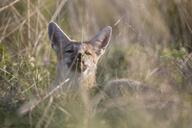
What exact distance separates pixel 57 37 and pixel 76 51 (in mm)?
520

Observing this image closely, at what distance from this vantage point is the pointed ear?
768 cm

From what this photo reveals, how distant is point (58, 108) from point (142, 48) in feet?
9.07

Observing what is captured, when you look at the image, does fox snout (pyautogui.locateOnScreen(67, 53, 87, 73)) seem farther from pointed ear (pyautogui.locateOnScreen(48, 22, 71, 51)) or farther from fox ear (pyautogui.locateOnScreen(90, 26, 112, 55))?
fox ear (pyautogui.locateOnScreen(90, 26, 112, 55))

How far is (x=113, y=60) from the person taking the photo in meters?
8.47

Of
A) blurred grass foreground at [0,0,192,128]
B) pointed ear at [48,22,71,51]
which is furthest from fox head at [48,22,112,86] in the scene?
blurred grass foreground at [0,0,192,128]

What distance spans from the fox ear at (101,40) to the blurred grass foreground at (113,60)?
0.37 ft

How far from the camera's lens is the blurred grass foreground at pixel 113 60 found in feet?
17.7

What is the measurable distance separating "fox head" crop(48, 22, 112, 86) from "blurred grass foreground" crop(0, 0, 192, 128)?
0.12 metres

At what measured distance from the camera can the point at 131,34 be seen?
9.04 m

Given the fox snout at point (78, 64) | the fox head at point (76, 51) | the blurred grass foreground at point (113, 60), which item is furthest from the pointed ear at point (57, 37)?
the fox snout at point (78, 64)

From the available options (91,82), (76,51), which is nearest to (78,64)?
(76,51)

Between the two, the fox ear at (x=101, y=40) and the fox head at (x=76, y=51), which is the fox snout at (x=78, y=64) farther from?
the fox ear at (x=101, y=40)

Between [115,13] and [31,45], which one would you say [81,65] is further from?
[115,13]

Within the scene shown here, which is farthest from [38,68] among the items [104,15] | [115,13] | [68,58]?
[104,15]
